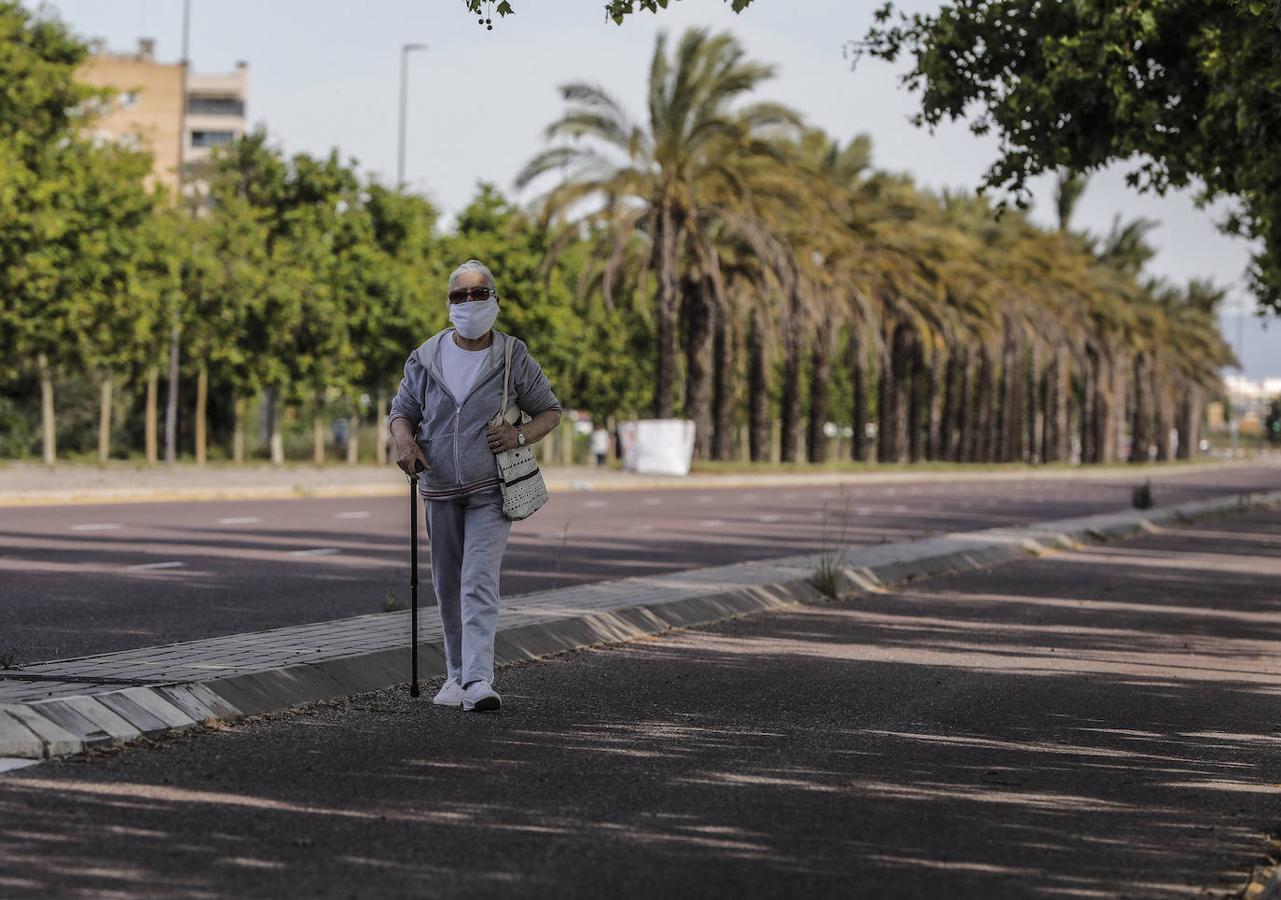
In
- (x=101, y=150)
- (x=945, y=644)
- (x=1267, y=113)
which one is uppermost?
(x=101, y=150)

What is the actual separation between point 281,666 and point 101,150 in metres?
41.4

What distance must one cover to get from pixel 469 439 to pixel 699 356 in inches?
1751

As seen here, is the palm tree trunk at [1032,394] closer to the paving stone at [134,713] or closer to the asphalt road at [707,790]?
the asphalt road at [707,790]

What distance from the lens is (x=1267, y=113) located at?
18688 mm

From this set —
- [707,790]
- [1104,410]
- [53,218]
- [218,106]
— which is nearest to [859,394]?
[53,218]

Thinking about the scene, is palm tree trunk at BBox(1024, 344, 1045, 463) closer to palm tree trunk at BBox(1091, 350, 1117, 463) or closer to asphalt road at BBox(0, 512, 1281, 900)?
palm tree trunk at BBox(1091, 350, 1117, 463)

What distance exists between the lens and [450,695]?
29.1 ft

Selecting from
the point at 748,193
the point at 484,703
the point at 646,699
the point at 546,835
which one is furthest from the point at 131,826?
the point at 748,193

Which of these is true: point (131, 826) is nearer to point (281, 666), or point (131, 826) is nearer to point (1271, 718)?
point (281, 666)

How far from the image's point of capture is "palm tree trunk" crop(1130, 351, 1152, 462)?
10725 cm

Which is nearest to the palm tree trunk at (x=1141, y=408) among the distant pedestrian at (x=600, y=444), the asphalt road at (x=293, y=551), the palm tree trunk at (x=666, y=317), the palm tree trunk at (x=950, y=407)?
the palm tree trunk at (x=950, y=407)

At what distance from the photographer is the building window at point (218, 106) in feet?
466

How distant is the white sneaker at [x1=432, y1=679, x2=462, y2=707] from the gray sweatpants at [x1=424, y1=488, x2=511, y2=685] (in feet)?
0.14

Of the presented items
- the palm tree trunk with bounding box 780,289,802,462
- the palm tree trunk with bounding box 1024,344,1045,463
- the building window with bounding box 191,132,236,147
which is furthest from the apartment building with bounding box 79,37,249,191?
the palm tree trunk with bounding box 780,289,802,462
